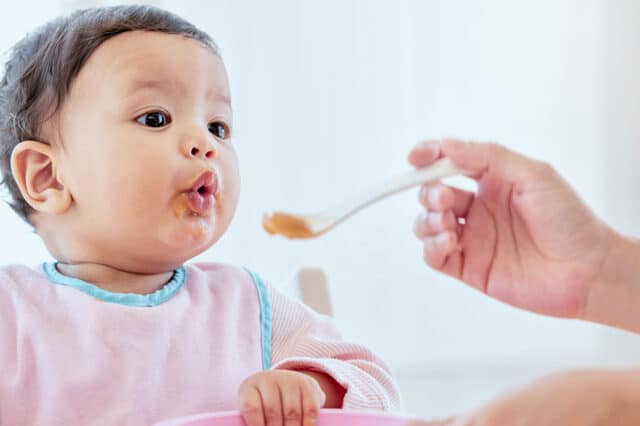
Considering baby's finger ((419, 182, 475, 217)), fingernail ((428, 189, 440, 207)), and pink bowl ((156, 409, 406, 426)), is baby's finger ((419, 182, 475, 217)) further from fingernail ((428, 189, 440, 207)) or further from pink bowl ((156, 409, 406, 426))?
pink bowl ((156, 409, 406, 426))

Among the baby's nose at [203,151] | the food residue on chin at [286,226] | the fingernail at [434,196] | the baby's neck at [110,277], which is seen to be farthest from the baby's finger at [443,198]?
the baby's neck at [110,277]

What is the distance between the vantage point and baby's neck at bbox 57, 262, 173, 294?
1.14m

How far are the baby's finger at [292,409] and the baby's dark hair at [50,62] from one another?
44 cm

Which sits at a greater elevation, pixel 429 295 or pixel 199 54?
pixel 199 54

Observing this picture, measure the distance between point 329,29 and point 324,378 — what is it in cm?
123

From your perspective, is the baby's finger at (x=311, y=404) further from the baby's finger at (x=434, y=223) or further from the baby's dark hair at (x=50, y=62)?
the baby's dark hair at (x=50, y=62)

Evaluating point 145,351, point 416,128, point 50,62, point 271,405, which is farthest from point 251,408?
point 416,128

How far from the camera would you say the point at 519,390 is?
1.88 feet

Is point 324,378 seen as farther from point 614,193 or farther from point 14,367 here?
point 614,193

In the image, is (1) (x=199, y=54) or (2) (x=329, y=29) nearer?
(1) (x=199, y=54)

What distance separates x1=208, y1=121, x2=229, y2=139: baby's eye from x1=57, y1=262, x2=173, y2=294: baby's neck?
188 mm

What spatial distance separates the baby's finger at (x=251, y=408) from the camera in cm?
94

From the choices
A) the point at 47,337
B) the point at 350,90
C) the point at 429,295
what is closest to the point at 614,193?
the point at 429,295

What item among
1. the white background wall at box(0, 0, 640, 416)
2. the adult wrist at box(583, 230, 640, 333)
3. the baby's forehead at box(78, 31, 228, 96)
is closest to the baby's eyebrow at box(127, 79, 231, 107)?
the baby's forehead at box(78, 31, 228, 96)
